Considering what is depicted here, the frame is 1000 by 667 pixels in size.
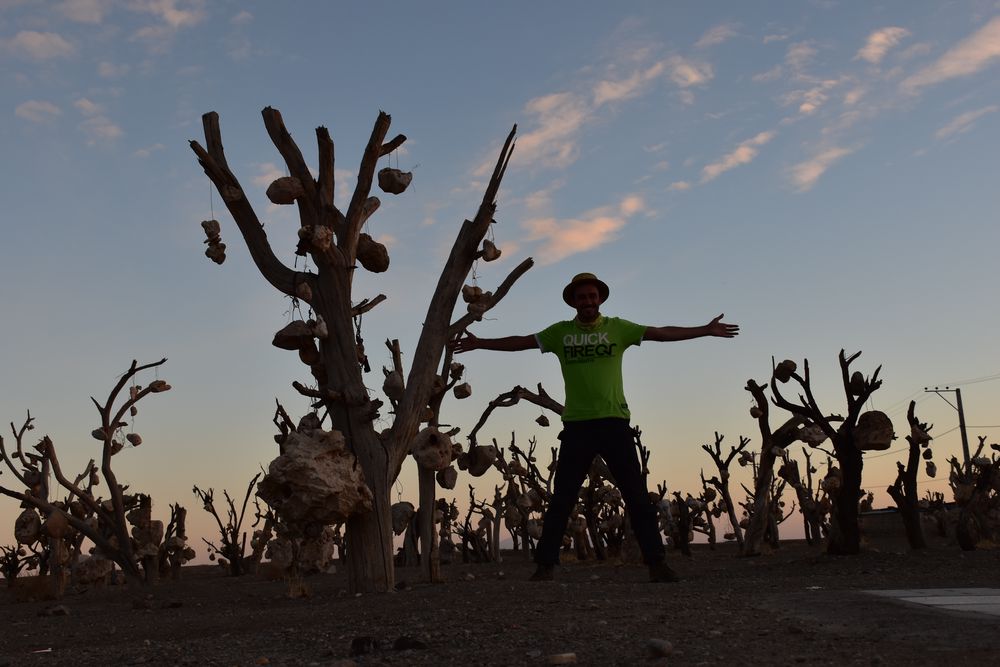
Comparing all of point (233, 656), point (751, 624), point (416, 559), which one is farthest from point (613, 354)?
point (416, 559)

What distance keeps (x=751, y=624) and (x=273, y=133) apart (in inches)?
243

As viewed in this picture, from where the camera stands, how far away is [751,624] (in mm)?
4449

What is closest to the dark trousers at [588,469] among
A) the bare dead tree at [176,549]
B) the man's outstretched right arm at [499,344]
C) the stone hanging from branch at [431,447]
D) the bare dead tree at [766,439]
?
the man's outstretched right arm at [499,344]

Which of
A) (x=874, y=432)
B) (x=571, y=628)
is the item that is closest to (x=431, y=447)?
(x=874, y=432)

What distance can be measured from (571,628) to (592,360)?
11.0 ft

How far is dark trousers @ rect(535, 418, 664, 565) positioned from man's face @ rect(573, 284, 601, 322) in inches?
34.1

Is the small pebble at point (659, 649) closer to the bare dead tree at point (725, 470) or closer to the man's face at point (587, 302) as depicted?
the man's face at point (587, 302)

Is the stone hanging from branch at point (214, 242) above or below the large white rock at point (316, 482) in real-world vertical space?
above

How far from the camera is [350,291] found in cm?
845

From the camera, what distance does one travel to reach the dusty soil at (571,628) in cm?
376

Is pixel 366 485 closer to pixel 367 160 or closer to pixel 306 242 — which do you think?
pixel 306 242

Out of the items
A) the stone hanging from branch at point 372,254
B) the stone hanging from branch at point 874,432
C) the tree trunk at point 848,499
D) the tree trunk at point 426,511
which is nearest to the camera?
the stone hanging from branch at point 372,254

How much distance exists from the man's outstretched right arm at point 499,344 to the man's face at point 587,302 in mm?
446

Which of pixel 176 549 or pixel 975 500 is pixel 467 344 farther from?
pixel 176 549
